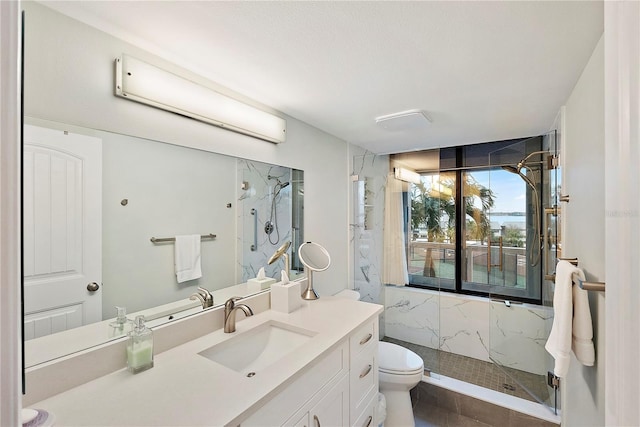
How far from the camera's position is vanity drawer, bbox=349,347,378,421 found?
4.97ft

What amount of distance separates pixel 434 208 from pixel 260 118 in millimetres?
1951

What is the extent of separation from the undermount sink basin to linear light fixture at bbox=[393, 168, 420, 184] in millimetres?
1950

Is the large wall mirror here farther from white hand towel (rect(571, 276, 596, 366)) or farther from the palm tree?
the palm tree

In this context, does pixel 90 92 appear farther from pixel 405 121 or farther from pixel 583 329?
pixel 583 329

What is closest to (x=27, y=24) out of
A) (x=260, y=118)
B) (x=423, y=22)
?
(x=260, y=118)

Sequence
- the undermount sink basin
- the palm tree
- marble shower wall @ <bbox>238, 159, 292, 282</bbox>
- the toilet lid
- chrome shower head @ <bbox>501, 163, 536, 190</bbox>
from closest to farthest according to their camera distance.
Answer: the undermount sink basin, marble shower wall @ <bbox>238, 159, 292, 282</bbox>, the toilet lid, chrome shower head @ <bbox>501, 163, 536, 190</bbox>, the palm tree

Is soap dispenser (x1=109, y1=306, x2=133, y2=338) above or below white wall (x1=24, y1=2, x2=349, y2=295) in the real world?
below

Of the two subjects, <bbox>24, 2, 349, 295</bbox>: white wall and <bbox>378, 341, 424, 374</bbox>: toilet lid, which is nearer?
<bbox>24, 2, 349, 295</bbox>: white wall

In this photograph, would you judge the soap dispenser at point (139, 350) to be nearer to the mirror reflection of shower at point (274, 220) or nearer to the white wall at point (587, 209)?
the mirror reflection of shower at point (274, 220)

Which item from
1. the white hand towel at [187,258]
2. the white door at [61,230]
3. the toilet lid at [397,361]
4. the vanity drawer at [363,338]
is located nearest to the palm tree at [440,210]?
the toilet lid at [397,361]

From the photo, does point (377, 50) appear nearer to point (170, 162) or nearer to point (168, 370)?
point (170, 162)

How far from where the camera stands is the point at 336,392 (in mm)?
1360

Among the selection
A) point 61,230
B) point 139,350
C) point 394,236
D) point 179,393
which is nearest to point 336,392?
point 179,393

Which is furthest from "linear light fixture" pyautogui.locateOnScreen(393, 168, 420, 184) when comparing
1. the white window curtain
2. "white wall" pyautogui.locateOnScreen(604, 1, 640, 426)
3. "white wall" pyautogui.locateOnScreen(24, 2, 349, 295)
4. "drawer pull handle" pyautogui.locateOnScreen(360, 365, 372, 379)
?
"white wall" pyautogui.locateOnScreen(604, 1, 640, 426)
